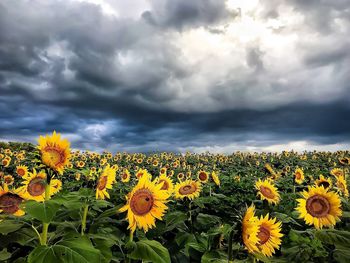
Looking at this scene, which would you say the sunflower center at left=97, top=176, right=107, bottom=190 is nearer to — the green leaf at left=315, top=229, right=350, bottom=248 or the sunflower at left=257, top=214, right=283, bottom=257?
the sunflower at left=257, top=214, right=283, bottom=257

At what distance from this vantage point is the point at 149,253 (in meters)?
3.09

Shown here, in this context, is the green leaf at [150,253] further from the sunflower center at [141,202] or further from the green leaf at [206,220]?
the green leaf at [206,220]

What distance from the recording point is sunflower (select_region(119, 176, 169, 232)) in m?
3.50

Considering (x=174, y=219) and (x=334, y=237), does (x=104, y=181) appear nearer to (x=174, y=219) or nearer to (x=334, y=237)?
(x=174, y=219)

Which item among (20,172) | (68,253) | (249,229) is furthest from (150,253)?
(20,172)

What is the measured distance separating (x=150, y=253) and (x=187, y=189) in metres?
2.74

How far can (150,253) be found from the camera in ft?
10.1

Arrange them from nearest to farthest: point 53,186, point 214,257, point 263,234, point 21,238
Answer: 1. point 214,257
2. point 21,238
3. point 263,234
4. point 53,186

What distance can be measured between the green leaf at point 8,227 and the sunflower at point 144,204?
3.40 feet

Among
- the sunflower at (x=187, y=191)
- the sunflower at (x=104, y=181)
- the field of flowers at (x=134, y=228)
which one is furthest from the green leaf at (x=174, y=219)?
the sunflower at (x=187, y=191)

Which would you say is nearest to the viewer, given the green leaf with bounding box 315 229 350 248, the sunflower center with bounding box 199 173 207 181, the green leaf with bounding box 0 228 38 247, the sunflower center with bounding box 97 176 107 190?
the green leaf with bounding box 0 228 38 247

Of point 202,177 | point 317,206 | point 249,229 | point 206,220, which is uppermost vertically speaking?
point 202,177

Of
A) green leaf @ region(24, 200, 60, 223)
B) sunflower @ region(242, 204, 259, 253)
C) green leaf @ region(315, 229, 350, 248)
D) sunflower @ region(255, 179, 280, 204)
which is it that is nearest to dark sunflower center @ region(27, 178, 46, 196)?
green leaf @ region(24, 200, 60, 223)

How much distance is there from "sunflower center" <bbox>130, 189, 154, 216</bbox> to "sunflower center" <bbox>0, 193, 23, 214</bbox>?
1.55m
